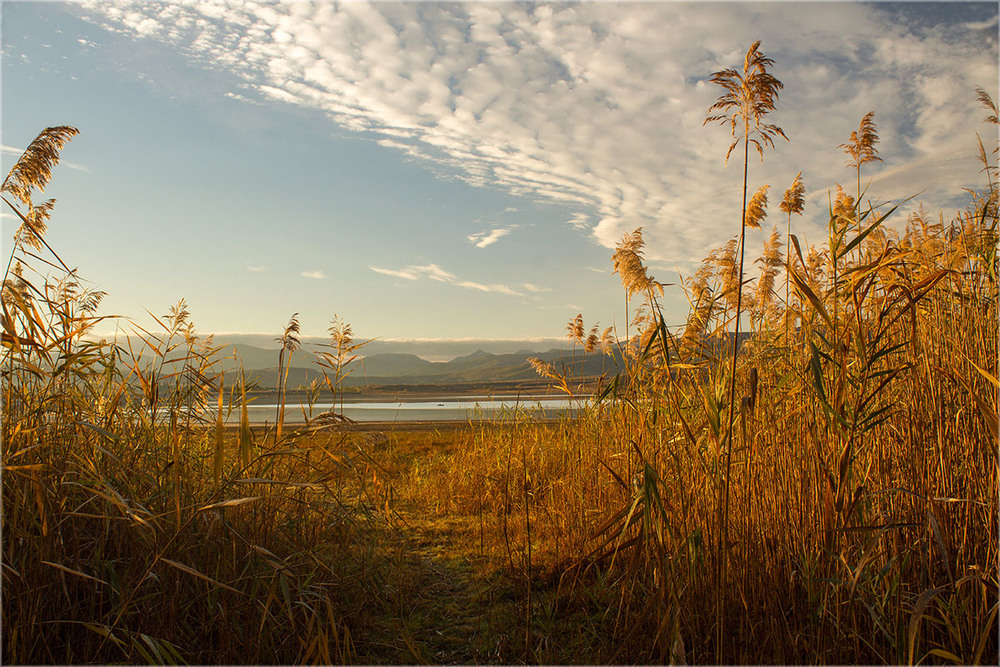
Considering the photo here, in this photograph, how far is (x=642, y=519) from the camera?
2262mm

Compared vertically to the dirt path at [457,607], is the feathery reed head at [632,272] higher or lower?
higher

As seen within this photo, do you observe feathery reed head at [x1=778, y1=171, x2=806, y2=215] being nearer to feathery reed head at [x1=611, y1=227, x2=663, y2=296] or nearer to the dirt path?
feathery reed head at [x1=611, y1=227, x2=663, y2=296]

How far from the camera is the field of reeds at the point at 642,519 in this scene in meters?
2.19

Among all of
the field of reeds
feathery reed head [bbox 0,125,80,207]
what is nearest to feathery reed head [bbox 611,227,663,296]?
the field of reeds

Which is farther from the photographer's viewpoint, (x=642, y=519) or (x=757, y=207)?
(x=757, y=207)

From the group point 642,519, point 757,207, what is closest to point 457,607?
point 642,519

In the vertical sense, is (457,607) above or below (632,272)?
below

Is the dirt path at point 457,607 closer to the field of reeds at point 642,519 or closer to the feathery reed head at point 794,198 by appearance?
the field of reeds at point 642,519

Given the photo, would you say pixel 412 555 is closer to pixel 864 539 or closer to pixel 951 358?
pixel 864 539

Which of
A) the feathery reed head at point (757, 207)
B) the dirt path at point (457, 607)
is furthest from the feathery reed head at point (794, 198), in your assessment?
the dirt path at point (457, 607)

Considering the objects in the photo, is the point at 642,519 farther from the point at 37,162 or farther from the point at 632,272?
the point at 37,162

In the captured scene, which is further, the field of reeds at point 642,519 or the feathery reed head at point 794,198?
the feathery reed head at point 794,198

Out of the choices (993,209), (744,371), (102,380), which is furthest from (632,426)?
(102,380)

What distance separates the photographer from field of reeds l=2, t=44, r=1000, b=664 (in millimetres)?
2193
